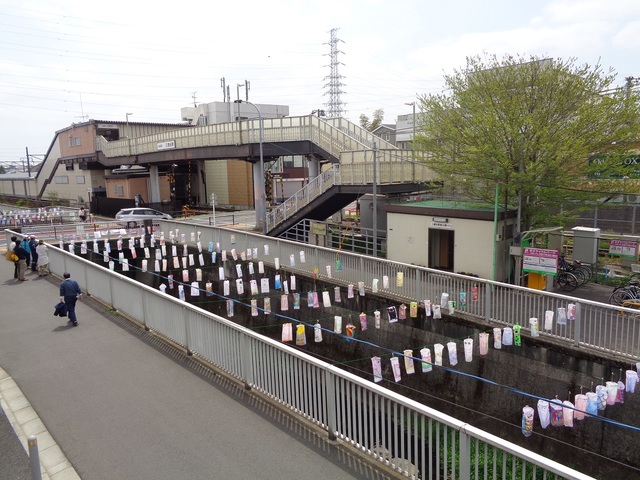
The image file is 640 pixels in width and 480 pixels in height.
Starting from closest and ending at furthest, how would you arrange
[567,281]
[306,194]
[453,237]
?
[567,281], [453,237], [306,194]

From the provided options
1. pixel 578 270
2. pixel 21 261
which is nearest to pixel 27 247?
pixel 21 261

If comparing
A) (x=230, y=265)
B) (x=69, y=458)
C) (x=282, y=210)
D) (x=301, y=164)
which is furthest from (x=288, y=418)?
(x=301, y=164)

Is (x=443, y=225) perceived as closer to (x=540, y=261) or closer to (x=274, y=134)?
(x=540, y=261)

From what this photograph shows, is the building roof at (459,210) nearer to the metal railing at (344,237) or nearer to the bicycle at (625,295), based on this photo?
the metal railing at (344,237)

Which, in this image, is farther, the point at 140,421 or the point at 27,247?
the point at 27,247

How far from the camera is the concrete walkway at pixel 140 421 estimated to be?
5.56 meters

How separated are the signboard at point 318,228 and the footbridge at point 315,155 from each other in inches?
42.2

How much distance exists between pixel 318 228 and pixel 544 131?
38.4 ft

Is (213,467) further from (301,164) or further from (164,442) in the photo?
(301,164)

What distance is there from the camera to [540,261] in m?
13.9

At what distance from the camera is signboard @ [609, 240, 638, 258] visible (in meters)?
16.8

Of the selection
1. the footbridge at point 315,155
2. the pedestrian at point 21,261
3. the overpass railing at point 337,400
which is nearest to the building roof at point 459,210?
the footbridge at point 315,155

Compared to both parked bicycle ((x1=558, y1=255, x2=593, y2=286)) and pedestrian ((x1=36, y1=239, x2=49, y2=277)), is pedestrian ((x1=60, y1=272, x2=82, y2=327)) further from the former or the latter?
parked bicycle ((x1=558, y1=255, x2=593, y2=286))

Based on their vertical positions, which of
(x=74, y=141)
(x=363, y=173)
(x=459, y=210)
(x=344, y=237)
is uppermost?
(x=74, y=141)
